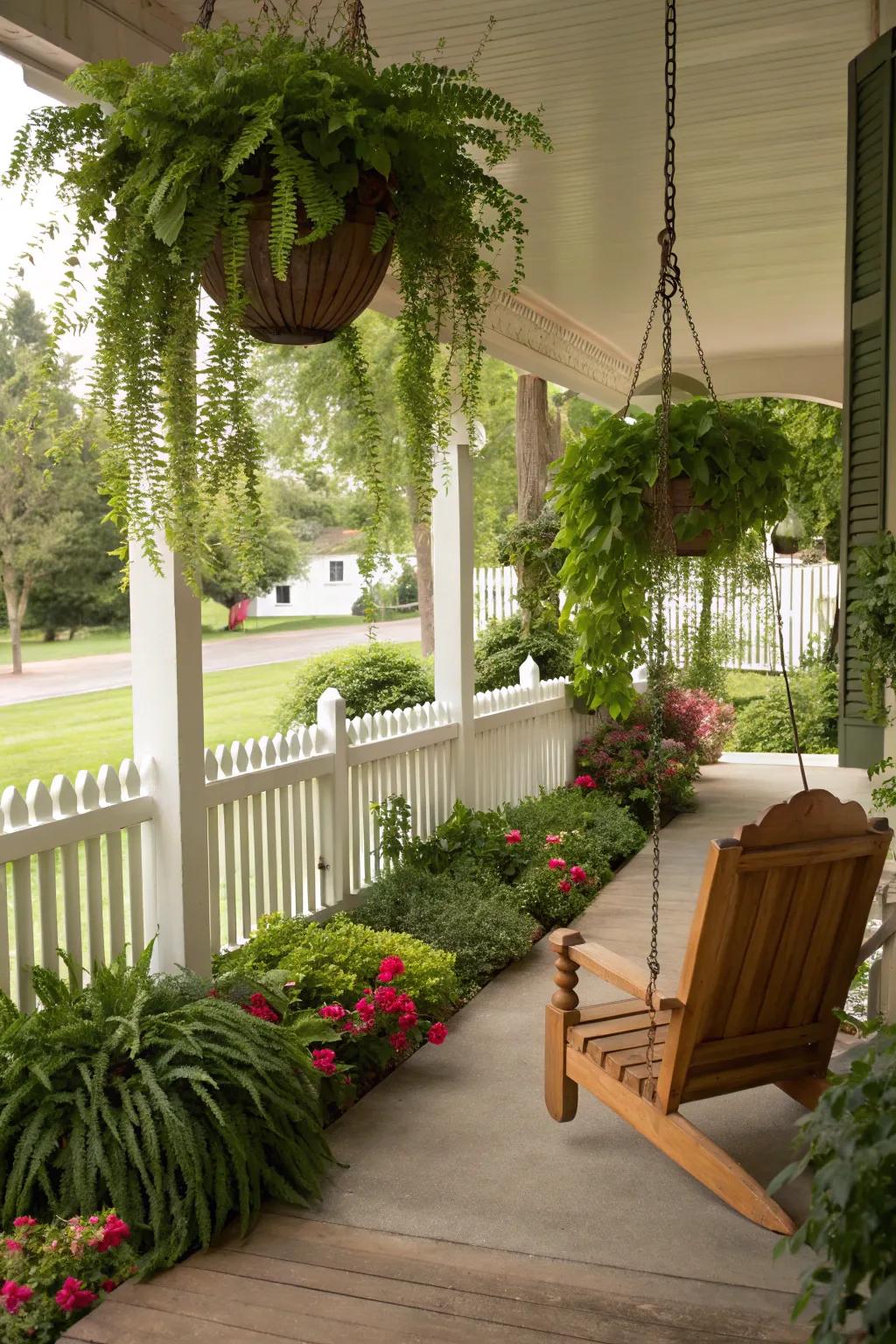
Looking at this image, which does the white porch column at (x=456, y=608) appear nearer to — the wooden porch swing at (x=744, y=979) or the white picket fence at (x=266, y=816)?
the white picket fence at (x=266, y=816)

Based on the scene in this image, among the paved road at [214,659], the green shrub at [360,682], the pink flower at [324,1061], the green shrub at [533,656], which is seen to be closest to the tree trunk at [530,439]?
the paved road at [214,659]

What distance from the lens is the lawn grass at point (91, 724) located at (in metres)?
14.4

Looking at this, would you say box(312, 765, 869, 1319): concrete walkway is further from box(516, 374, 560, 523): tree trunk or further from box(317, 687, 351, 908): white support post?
box(516, 374, 560, 523): tree trunk

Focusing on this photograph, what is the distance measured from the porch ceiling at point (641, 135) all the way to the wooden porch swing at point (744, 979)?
112 cm

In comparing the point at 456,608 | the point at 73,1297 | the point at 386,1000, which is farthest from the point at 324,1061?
the point at 456,608

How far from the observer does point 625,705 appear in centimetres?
585

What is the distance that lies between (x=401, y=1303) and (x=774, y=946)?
4.04 feet

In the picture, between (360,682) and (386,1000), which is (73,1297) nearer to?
(386,1000)

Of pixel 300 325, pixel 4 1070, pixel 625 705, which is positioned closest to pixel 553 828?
pixel 625 705

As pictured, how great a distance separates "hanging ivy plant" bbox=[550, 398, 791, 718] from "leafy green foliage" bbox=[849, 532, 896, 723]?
0.83m

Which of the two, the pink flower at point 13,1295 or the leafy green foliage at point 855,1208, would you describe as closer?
the leafy green foliage at point 855,1208

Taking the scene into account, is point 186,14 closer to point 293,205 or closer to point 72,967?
point 293,205

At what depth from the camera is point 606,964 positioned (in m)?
3.37

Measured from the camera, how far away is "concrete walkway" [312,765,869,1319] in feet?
9.21
